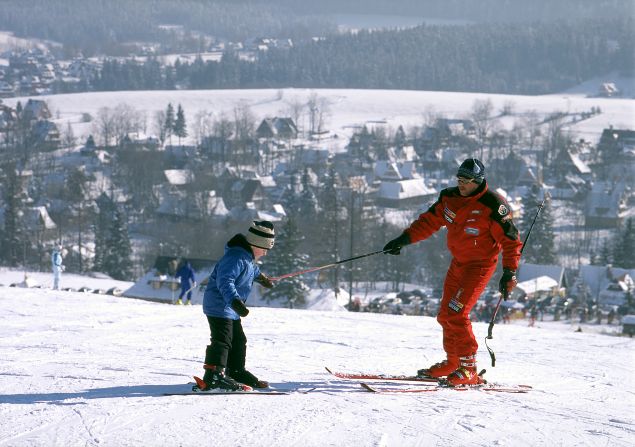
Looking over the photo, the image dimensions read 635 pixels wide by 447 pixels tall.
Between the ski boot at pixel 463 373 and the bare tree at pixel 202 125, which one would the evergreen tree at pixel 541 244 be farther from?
the bare tree at pixel 202 125

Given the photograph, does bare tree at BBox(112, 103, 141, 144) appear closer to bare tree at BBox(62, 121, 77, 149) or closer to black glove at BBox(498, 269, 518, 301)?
bare tree at BBox(62, 121, 77, 149)

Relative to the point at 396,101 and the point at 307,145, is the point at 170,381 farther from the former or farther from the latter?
→ the point at 396,101

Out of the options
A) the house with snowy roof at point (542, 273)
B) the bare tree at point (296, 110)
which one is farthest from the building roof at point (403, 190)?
the bare tree at point (296, 110)

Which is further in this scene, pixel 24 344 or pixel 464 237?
pixel 24 344

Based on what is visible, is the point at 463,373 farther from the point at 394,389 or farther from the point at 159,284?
the point at 159,284

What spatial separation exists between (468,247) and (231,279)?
4.39 feet

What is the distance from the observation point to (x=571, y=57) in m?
110

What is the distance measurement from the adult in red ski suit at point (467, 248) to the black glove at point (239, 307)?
3.36 feet

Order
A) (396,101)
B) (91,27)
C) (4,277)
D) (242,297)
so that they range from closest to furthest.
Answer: (242,297), (4,277), (396,101), (91,27)

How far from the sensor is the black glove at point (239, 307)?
14.9ft

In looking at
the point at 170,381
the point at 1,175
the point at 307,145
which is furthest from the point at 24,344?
the point at 307,145

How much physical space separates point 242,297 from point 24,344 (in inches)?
100

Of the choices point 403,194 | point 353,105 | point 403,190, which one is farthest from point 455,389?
point 353,105

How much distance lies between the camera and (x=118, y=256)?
35.4m
